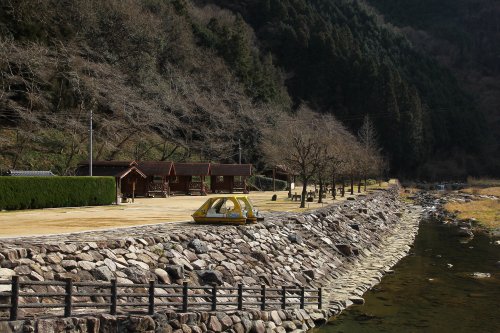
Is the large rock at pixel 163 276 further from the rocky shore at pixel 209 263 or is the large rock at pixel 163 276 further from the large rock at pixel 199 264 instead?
the large rock at pixel 199 264

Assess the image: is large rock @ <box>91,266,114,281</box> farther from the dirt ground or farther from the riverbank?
the riverbank

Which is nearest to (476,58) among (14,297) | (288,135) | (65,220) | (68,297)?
(288,135)

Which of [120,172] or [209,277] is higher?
[120,172]

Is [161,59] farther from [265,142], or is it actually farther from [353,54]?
[353,54]

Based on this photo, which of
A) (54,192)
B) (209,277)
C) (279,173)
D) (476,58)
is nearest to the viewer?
(209,277)

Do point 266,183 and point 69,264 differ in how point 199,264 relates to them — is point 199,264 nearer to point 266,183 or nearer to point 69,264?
point 69,264

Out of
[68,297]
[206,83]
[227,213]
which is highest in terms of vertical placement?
[206,83]

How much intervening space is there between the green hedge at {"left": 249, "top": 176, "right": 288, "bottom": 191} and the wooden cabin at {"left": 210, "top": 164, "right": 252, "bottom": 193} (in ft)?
30.7

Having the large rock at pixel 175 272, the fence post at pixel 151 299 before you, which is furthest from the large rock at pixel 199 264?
the fence post at pixel 151 299

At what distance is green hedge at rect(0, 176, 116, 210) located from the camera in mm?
28641

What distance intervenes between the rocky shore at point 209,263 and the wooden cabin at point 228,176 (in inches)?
1034

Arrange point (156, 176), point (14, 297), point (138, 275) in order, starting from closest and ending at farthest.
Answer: point (14, 297)
point (138, 275)
point (156, 176)

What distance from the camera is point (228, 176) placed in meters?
58.9

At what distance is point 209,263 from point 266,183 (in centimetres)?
5252
